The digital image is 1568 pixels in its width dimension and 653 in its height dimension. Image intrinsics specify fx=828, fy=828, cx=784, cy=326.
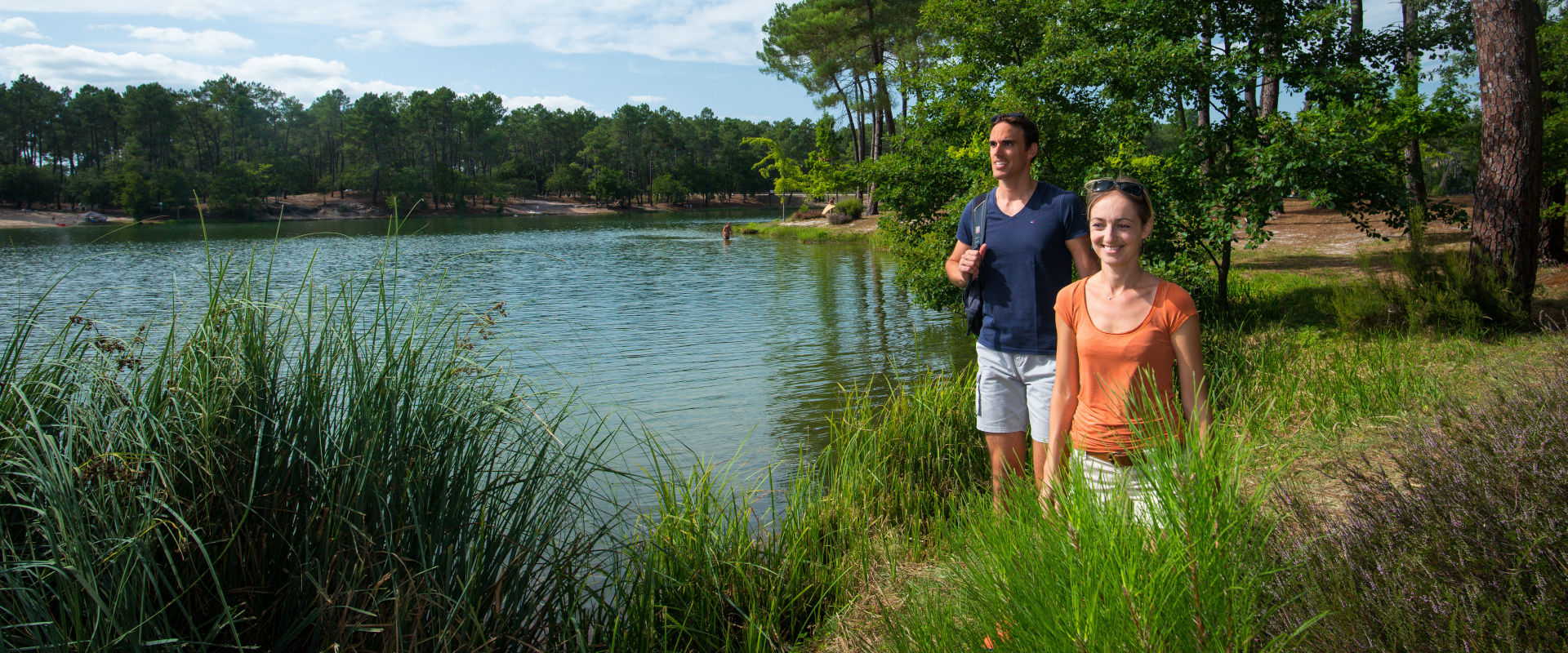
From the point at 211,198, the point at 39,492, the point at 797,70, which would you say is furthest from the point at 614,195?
the point at 39,492

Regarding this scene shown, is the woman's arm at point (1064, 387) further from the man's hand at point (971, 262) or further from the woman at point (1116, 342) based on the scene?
the man's hand at point (971, 262)

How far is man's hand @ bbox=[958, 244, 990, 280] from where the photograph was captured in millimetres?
3479

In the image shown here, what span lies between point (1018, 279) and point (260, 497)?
2.87 meters

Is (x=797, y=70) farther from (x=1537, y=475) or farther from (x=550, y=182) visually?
(x=550, y=182)

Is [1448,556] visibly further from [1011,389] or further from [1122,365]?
[1011,389]

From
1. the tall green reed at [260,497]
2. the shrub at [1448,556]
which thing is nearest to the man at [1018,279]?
the shrub at [1448,556]

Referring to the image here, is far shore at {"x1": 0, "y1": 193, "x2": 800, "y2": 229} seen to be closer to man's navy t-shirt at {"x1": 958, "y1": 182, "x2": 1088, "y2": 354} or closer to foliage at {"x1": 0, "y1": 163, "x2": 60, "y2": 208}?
foliage at {"x1": 0, "y1": 163, "x2": 60, "y2": 208}

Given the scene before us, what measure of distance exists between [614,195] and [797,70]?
4995cm

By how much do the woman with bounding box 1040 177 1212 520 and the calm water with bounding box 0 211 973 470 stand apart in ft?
5.82

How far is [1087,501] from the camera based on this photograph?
1.68 meters

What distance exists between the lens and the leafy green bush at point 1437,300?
6.55 meters

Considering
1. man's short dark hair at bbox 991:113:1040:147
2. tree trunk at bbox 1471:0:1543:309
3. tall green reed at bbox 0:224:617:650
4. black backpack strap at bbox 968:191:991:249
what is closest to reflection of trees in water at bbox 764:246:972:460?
black backpack strap at bbox 968:191:991:249

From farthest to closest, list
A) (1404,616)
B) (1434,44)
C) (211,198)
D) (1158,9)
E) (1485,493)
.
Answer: (211,198) → (1434,44) → (1158,9) → (1485,493) → (1404,616)

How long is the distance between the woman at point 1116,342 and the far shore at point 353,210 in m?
57.9
